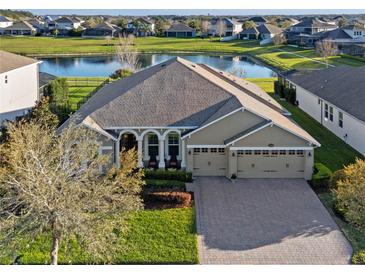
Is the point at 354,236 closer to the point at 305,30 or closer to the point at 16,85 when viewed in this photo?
the point at 16,85

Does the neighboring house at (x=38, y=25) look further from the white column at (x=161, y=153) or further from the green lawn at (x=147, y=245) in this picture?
the green lawn at (x=147, y=245)

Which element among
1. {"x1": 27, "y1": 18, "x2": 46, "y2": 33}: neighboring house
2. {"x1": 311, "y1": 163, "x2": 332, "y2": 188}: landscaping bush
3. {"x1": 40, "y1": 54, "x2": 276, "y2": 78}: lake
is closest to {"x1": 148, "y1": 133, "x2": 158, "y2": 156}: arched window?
{"x1": 311, "y1": 163, "x2": 332, "y2": 188}: landscaping bush

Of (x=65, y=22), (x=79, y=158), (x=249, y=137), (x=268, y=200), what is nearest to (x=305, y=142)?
(x=249, y=137)

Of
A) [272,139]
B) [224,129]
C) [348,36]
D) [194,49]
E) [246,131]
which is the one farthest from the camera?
[194,49]

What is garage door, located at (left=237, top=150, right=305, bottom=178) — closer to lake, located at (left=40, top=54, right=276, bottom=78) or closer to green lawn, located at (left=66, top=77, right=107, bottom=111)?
green lawn, located at (left=66, top=77, right=107, bottom=111)

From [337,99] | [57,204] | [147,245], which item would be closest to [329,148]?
[337,99]

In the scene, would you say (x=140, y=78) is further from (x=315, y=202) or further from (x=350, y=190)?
(x=350, y=190)

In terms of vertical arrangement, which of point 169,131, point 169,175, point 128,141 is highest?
point 169,131
